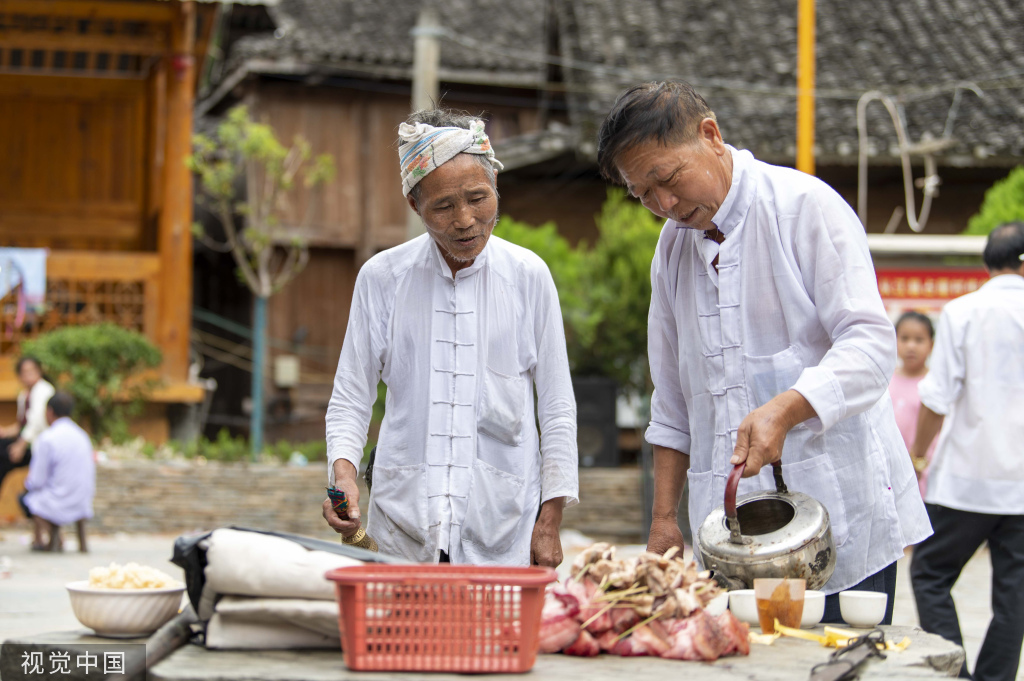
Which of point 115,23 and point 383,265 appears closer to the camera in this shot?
point 383,265

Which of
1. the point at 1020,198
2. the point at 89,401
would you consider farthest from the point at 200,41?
the point at 1020,198

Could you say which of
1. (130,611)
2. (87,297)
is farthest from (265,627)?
(87,297)

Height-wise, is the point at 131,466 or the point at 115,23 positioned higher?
the point at 115,23

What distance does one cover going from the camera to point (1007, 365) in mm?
4879

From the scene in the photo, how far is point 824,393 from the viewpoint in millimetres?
2523

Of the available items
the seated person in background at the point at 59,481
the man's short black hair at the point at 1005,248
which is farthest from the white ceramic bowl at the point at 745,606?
the seated person in background at the point at 59,481

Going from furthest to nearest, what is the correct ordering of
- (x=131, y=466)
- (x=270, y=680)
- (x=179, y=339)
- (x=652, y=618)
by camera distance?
(x=179, y=339) < (x=131, y=466) < (x=652, y=618) < (x=270, y=680)

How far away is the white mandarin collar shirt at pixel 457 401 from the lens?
313cm

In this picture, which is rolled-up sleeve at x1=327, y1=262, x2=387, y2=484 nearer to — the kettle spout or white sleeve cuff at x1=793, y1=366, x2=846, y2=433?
the kettle spout

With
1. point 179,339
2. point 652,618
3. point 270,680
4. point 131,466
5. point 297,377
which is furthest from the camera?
point 297,377

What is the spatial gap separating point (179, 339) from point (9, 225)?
3272mm

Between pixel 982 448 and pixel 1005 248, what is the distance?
84 cm

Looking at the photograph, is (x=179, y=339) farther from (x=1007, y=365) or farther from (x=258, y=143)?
(x=1007, y=365)

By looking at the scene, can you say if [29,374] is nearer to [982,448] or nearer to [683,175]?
[982,448]
